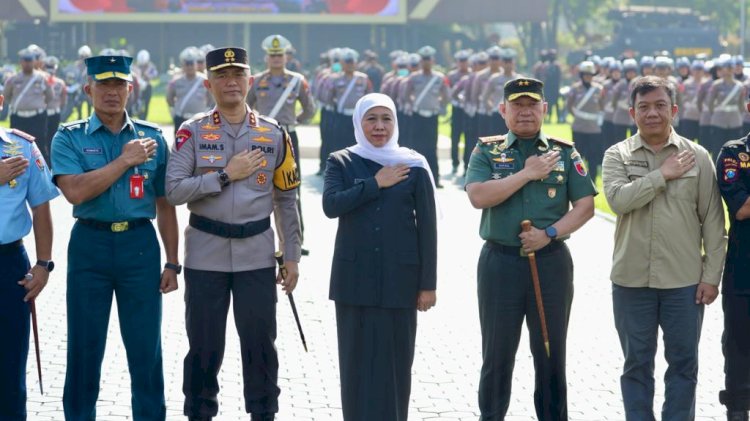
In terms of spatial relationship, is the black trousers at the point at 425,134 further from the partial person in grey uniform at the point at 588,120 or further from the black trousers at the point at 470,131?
the partial person in grey uniform at the point at 588,120

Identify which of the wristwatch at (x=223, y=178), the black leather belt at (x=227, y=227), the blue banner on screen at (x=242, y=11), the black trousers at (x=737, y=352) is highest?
the blue banner on screen at (x=242, y=11)

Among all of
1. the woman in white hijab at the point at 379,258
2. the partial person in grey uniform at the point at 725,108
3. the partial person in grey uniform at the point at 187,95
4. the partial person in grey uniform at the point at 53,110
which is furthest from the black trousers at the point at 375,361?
the partial person in grey uniform at the point at 725,108

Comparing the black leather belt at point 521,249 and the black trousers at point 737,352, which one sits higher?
the black leather belt at point 521,249

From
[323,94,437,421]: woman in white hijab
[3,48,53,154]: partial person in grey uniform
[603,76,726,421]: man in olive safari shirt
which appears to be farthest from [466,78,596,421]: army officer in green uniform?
[3,48,53,154]: partial person in grey uniform

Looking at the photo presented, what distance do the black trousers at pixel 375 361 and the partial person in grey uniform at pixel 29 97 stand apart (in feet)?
51.2

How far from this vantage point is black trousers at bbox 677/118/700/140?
25422 mm

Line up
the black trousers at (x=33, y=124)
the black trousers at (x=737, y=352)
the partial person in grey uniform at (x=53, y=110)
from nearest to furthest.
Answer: the black trousers at (x=737, y=352) → the black trousers at (x=33, y=124) → the partial person in grey uniform at (x=53, y=110)

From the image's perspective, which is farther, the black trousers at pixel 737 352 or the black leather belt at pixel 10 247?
the black trousers at pixel 737 352

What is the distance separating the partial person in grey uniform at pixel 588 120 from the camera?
2212 centimetres

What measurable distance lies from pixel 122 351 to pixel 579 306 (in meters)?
3.55

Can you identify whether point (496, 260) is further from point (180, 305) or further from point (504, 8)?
point (504, 8)

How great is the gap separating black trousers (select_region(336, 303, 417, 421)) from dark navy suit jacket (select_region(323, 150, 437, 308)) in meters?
0.08

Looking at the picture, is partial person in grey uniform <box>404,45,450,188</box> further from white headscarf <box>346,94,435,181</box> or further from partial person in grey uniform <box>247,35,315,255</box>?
white headscarf <box>346,94,435,181</box>

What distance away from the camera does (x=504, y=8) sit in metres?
63.2
